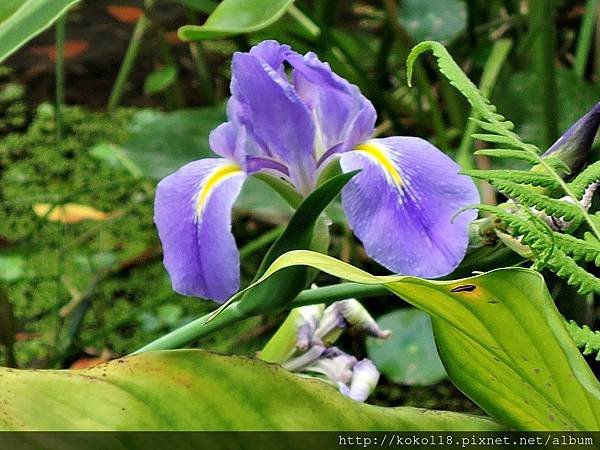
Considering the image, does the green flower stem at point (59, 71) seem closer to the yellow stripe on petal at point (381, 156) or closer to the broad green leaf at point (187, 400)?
the yellow stripe on petal at point (381, 156)

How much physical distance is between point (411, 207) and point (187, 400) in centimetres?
17

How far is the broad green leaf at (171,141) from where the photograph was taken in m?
0.99

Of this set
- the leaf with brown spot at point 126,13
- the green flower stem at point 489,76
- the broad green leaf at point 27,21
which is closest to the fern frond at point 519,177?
the broad green leaf at point 27,21

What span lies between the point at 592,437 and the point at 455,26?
0.78 m

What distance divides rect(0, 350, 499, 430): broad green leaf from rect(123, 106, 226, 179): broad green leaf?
671mm

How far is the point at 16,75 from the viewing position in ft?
5.74

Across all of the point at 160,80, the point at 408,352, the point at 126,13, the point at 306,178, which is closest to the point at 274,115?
the point at 306,178

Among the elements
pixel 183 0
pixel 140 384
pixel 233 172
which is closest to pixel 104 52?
pixel 183 0

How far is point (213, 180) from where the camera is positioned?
470mm

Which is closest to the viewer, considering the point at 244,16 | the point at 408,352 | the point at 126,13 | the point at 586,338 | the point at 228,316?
the point at 586,338

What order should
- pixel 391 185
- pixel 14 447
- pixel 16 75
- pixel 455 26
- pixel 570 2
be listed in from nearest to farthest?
pixel 14 447
pixel 391 185
pixel 455 26
pixel 570 2
pixel 16 75

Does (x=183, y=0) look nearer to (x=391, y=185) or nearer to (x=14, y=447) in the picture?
(x=391, y=185)

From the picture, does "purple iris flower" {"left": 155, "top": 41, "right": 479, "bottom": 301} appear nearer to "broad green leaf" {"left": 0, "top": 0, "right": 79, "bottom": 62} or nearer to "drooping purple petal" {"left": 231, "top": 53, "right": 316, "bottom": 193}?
"drooping purple petal" {"left": 231, "top": 53, "right": 316, "bottom": 193}

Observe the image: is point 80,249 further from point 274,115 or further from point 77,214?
point 274,115
